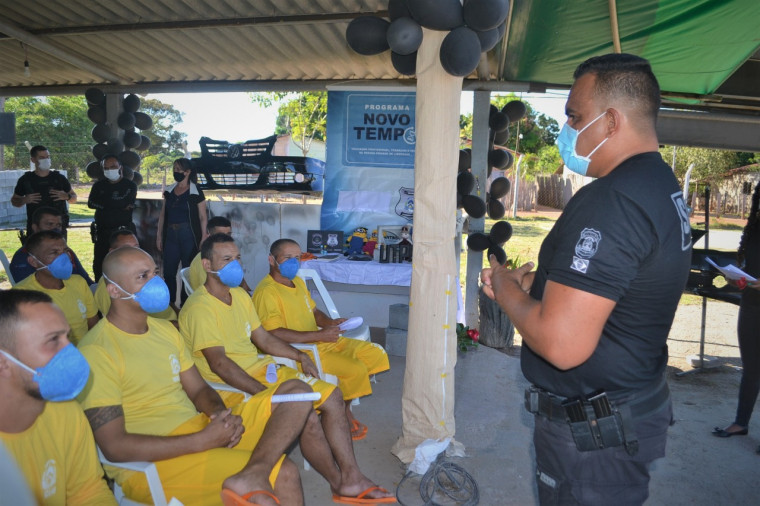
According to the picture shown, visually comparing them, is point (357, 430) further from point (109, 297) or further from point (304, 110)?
point (304, 110)

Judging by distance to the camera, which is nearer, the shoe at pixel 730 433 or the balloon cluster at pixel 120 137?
the shoe at pixel 730 433

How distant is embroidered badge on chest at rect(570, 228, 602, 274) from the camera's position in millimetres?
1471

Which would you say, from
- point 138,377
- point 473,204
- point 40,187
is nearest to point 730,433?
point 473,204

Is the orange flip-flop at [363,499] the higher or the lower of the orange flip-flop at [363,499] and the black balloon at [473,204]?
the lower

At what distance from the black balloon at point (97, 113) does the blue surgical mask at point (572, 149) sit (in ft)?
28.9

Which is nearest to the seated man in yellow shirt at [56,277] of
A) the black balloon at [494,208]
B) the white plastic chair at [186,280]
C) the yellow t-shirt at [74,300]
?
the yellow t-shirt at [74,300]

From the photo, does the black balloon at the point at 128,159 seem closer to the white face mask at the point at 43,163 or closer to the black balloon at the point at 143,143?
the black balloon at the point at 143,143

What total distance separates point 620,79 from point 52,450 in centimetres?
226

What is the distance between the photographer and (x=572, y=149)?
1817 millimetres

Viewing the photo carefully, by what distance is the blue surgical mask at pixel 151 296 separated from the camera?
9.14 ft

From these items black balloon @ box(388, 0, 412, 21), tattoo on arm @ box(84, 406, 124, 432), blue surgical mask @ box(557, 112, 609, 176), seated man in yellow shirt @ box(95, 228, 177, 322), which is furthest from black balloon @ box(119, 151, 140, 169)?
blue surgical mask @ box(557, 112, 609, 176)

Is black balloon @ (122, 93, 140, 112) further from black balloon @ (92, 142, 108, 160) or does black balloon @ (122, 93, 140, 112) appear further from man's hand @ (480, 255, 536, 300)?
man's hand @ (480, 255, 536, 300)

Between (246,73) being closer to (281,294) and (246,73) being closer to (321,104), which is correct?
(281,294)

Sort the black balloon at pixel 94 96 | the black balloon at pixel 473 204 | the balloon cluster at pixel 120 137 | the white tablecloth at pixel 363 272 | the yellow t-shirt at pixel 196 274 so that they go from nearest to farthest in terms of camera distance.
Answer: the yellow t-shirt at pixel 196 274, the white tablecloth at pixel 363 272, the black balloon at pixel 473 204, the black balloon at pixel 94 96, the balloon cluster at pixel 120 137
